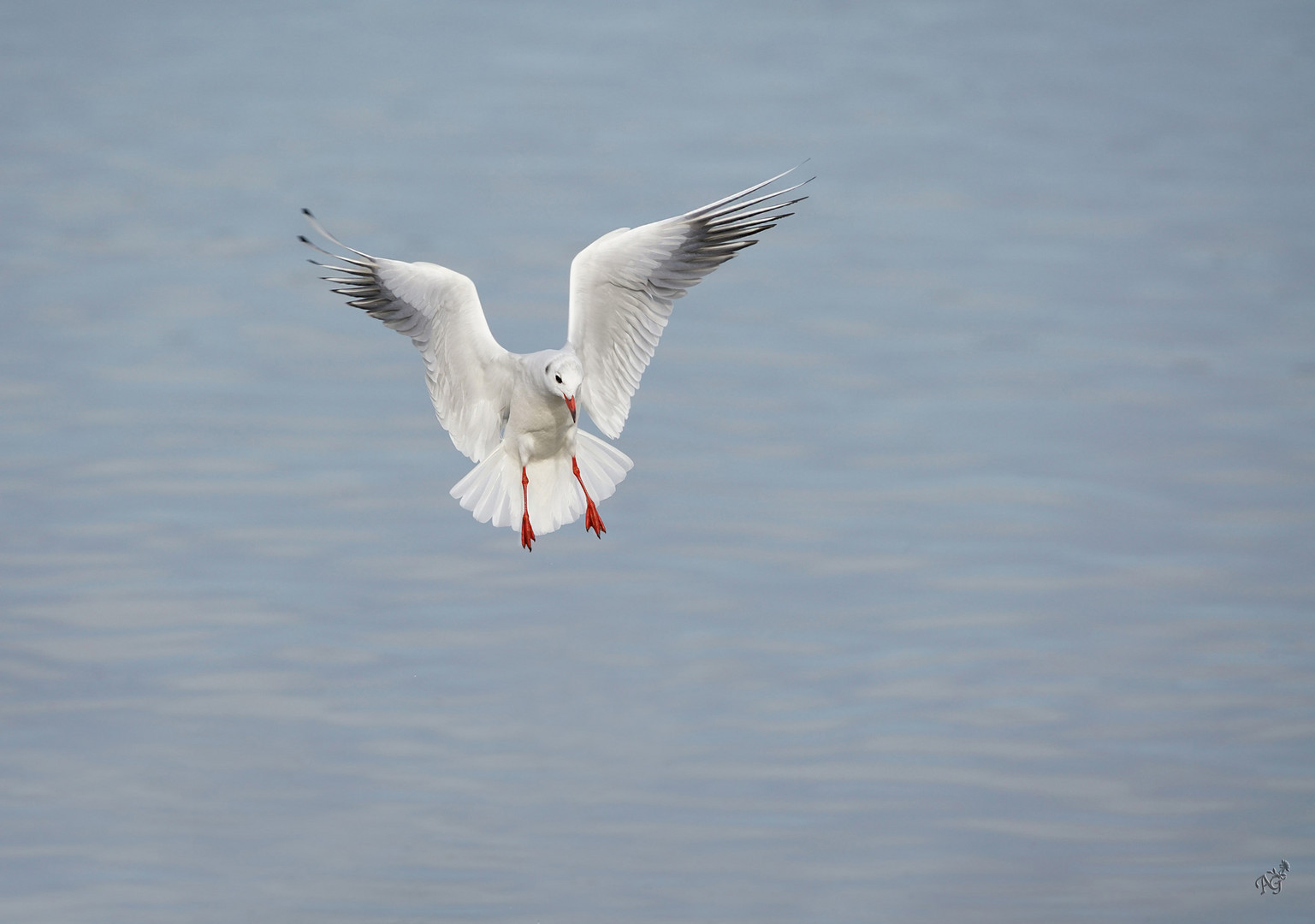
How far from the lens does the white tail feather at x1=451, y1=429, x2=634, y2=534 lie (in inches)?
421

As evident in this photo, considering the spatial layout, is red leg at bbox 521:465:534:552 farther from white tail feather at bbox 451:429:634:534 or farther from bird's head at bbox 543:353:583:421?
bird's head at bbox 543:353:583:421

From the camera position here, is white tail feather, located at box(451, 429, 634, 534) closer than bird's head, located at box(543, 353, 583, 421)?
No

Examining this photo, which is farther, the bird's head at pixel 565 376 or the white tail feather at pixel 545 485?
the white tail feather at pixel 545 485

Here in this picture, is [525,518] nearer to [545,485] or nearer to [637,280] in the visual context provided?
[545,485]

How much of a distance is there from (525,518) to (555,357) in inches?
43.8

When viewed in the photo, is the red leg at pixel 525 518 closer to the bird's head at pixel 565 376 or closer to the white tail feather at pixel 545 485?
the white tail feather at pixel 545 485

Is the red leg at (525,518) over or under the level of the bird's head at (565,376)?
under

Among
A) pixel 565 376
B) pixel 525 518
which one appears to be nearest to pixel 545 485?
pixel 525 518

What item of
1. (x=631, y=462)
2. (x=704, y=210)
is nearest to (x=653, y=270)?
(x=704, y=210)

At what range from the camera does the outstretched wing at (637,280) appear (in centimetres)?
1028

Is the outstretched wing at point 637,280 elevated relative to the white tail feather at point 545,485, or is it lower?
elevated

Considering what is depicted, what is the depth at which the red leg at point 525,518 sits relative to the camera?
10.4 m

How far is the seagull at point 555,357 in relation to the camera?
33.8ft

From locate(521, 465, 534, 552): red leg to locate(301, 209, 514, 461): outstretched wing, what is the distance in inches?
12.8
